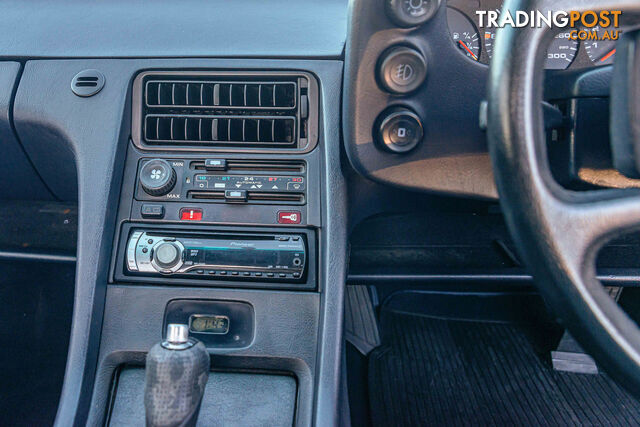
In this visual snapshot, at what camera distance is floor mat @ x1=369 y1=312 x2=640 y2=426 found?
58.3 inches

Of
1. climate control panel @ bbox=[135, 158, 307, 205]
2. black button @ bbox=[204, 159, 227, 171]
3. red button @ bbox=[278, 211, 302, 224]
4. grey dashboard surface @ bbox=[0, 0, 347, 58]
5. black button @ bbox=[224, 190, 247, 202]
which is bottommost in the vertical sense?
red button @ bbox=[278, 211, 302, 224]

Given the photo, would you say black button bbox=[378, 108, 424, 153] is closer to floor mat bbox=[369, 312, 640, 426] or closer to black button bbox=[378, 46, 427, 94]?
black button bbox=[378, 46, 427, 94]

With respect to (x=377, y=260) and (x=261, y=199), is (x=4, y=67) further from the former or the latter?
(x=377, y=260)

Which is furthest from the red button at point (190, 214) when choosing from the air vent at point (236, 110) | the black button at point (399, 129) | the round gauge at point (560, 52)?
the round gauge at point (560, 52)

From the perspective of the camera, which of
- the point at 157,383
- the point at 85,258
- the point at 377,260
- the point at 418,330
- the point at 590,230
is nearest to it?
the point at 590,230

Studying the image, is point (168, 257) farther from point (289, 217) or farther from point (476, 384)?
point (476, 384)

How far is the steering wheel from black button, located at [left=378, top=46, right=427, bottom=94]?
11.3 inches

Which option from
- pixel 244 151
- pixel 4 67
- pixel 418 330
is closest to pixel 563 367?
pixel 418 330

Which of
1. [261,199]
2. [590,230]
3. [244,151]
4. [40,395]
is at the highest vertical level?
[244,151]

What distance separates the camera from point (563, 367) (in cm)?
170

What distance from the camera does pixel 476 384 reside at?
1602 mm

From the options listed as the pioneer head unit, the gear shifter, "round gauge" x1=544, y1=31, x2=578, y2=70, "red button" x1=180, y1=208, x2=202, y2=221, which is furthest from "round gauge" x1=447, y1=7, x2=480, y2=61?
the gear shifter

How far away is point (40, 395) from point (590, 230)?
1.68 metres

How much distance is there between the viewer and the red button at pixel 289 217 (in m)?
1.14
